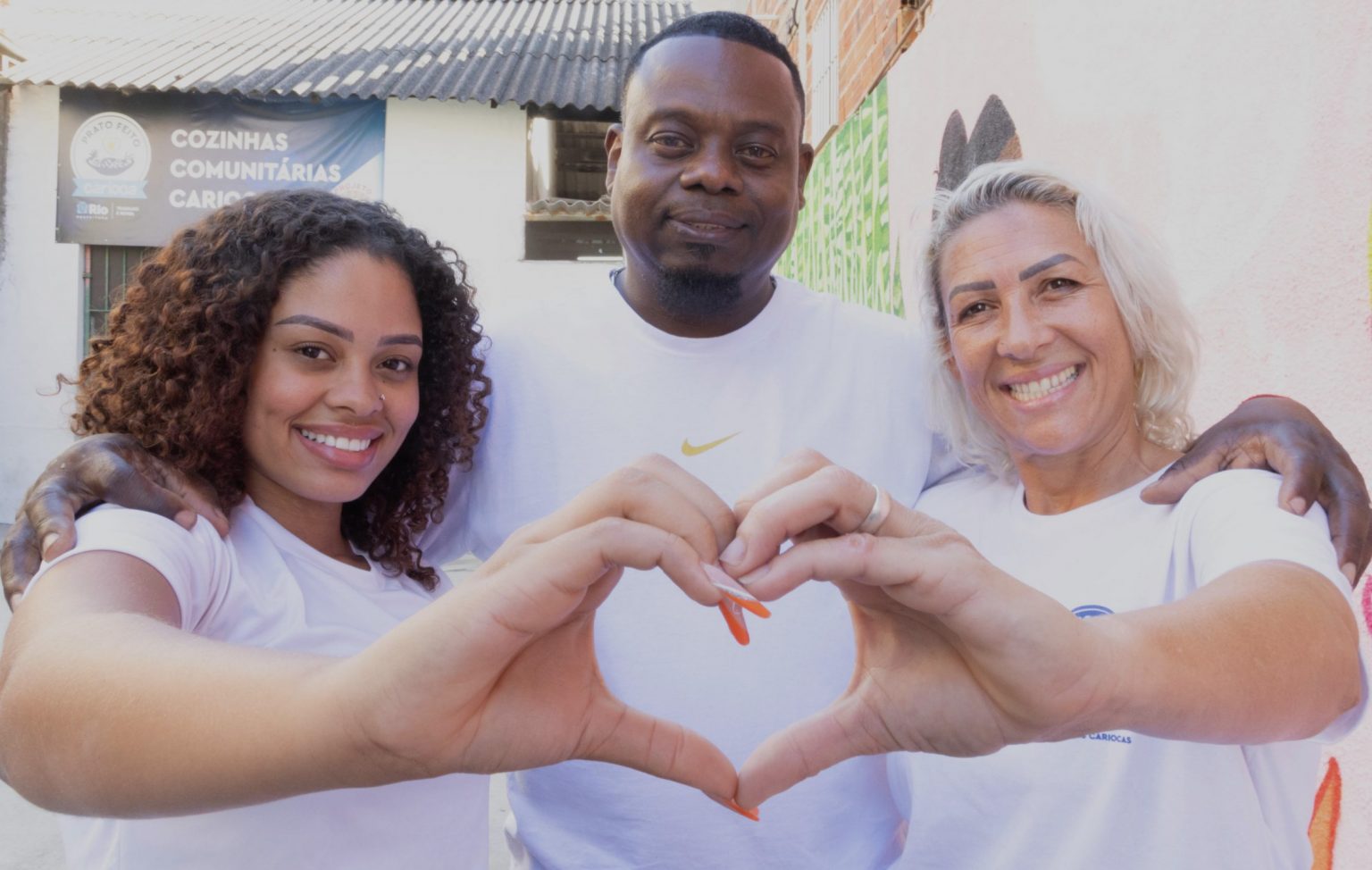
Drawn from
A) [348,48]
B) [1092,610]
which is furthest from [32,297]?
[1092,610]

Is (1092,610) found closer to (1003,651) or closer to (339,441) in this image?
(1003,651)

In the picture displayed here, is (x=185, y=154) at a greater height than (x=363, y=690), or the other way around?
(x=185, y=154)

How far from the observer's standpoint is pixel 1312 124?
1.83 m

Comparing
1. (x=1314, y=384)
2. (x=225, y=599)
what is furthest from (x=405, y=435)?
(x=1314, y=384)

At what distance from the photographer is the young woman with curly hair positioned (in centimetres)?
92

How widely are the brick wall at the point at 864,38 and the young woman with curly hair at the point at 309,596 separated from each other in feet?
11.9

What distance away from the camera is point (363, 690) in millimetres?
900

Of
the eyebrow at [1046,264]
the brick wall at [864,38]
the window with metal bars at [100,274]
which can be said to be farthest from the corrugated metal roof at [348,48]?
the eyebrow at [1046,264]

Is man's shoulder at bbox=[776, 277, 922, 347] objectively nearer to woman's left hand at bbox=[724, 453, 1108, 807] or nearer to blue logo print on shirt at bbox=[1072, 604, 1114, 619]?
blue logo print on shirt at bbox=[1072, 604, 1114, 619]

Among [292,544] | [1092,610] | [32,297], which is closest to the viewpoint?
[1092,610]

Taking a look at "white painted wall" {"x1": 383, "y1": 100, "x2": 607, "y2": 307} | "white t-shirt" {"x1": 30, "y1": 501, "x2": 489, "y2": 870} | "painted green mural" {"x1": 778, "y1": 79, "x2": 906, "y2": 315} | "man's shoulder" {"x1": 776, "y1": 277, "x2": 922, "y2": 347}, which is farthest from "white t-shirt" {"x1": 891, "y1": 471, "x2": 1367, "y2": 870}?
"white painted wall" {"x1": 383, "y1": 100, "x2": 607, "y2": 307}

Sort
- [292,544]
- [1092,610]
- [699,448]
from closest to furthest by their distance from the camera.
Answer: [1092,610], [292,544], [699,448]

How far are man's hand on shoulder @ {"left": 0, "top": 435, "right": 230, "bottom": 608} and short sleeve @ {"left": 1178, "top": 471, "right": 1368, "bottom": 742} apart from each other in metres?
1.43

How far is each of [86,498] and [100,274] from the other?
9.66 meters
